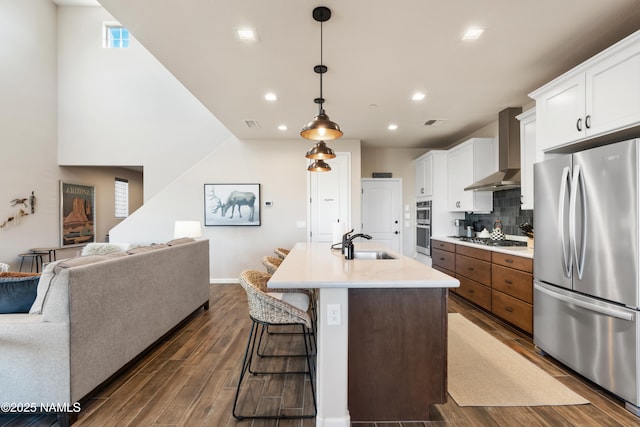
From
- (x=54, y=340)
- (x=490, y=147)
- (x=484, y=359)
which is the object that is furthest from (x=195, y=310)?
(x=490, y=147)

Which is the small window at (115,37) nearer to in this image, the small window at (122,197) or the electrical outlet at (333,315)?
the small window at (122,197)

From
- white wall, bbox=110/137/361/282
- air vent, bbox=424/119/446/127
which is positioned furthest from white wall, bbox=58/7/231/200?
air vent, bbox=424/119/446/127

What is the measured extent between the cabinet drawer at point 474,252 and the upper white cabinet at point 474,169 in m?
0.83

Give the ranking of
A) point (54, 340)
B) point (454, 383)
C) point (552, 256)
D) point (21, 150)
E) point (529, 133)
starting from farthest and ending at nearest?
point (21, 150), point (529, 133), point (552, 256), point (454, 383), point (54, 340)

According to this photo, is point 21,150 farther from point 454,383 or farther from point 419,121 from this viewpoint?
point 454,383

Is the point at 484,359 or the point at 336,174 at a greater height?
the point at 336,174

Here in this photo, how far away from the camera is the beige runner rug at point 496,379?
199cm

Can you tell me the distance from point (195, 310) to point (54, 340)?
1.92 metres

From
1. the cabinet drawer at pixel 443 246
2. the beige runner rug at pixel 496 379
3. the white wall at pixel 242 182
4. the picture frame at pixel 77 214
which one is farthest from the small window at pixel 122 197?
the beige runner rug at pixel 496 379

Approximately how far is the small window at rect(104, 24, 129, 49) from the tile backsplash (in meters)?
7.74

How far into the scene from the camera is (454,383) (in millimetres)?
2178

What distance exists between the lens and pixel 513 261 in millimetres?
3104

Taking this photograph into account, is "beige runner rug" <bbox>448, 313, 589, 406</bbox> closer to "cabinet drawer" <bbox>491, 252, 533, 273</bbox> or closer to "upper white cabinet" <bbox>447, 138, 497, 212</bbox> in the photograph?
"cabinet drawer" <bbox>491, 252, 533, 273</bbox>

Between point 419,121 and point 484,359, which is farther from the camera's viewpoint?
point 419,121
